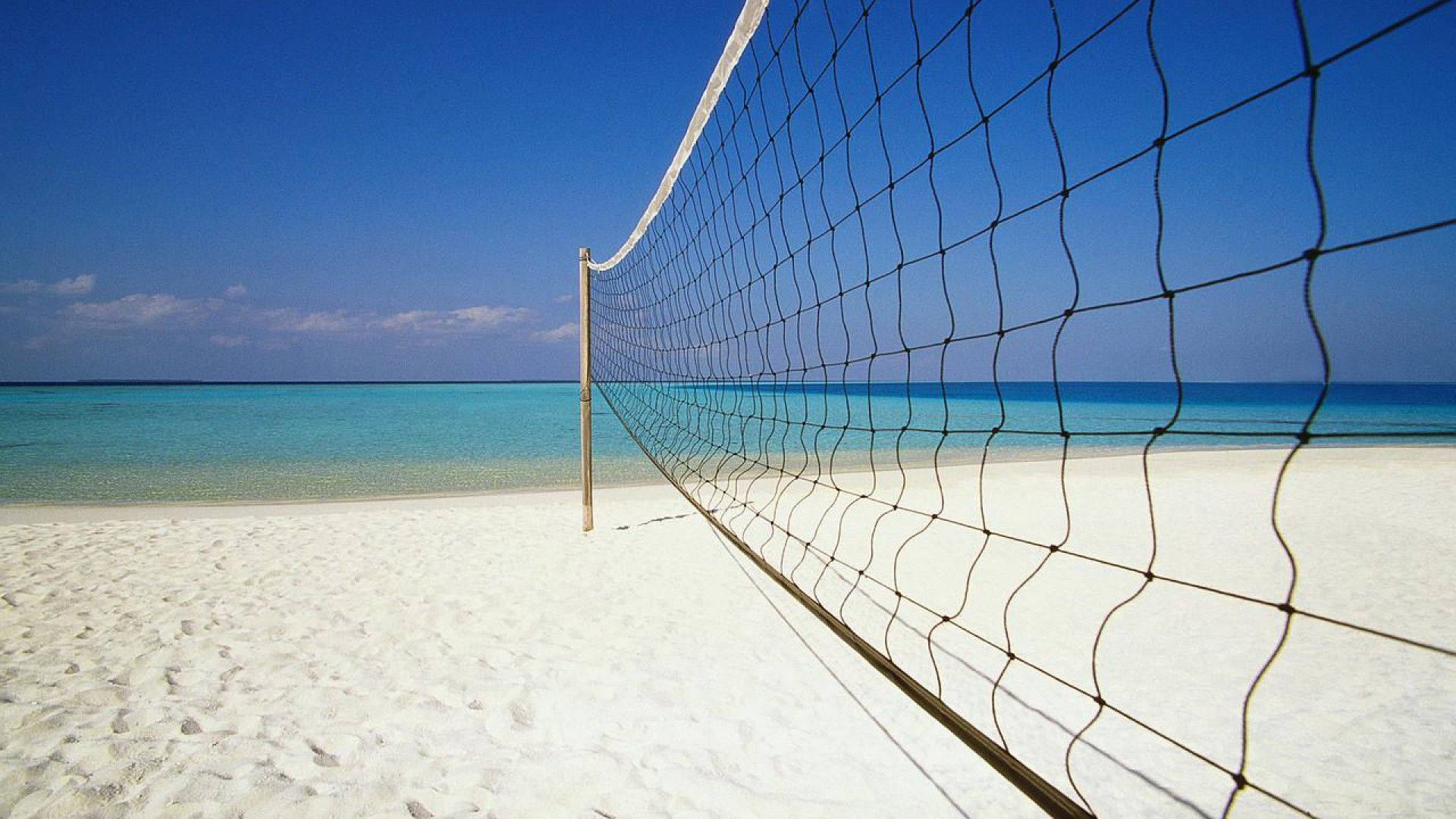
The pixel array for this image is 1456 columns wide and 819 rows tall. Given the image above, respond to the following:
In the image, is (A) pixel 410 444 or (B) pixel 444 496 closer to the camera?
(B) pixel 444 496

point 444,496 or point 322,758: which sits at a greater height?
point 322,758

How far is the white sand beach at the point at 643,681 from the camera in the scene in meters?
1.87

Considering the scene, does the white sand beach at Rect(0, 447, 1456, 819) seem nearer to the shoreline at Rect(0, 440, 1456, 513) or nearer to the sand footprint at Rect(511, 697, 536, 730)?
the sand footprint at Rect(511, 697, 536, 730)

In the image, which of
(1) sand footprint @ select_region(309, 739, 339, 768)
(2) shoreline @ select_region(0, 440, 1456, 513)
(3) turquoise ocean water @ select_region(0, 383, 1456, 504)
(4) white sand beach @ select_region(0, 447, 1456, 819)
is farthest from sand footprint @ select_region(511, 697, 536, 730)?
(2) shoreline @ select_region(0, 440, 1456, 513)

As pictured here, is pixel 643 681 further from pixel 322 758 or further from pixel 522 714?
pixel 322 758

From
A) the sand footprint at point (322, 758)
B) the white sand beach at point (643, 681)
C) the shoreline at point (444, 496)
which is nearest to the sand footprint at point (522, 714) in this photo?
the white sand beach at point (643, 681)

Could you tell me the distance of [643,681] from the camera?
2.54 meters

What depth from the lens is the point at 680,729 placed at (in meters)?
2.20

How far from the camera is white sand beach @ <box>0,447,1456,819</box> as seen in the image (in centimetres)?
187

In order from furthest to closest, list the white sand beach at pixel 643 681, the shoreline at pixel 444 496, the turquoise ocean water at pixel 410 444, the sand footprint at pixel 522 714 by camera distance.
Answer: the turquoise ocean water at pixel 410 444 < the shoreline at pixel 444 496 < the sand footprint at pixel 522 714 < the white sand beach at pixel 643 681

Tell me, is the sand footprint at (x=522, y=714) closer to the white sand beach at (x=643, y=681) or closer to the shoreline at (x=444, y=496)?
the white sand beach at (x=643, y=681)

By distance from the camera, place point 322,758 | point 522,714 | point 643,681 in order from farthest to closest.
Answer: point 643,681
point 522,714
point 322,758

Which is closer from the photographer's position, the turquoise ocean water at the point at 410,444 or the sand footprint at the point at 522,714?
the sand footprint at the point at 522,714

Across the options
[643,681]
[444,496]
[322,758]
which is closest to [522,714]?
[643,681]
